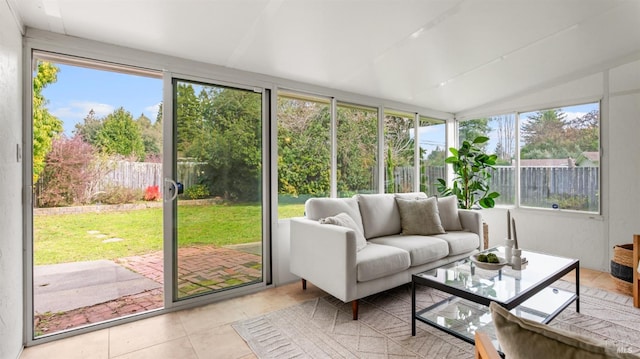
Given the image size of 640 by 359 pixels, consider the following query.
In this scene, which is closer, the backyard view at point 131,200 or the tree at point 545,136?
the backyard view at point 131,200

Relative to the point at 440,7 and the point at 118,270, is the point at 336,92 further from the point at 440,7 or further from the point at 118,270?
the point at 118,270

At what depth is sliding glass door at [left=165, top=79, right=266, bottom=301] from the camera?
2.80m

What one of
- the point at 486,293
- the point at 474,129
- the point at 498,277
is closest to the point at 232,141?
the point at 486,293

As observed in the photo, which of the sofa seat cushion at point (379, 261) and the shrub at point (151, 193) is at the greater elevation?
the shrub at point (151, 193)

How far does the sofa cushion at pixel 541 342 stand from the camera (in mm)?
569

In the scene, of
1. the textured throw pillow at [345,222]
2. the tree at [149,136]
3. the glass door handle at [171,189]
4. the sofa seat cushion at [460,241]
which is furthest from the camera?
the tree at [149,136]

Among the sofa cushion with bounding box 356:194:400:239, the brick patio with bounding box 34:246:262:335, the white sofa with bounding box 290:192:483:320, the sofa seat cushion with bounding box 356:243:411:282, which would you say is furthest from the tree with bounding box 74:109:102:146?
the sofa seat cushion with bounding box 356:243:411:282

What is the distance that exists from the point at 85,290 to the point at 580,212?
602cm

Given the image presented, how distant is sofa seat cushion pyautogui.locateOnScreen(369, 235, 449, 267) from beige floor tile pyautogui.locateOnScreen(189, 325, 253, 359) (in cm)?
157

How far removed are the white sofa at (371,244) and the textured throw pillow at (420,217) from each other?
1cm

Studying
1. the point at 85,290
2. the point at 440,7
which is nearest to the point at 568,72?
the point at 440,7

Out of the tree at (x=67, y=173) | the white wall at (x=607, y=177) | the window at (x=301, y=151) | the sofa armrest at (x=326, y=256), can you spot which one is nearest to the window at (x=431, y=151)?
the white wall at (x=607, y=177)

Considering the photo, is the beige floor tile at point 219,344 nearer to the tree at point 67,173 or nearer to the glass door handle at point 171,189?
the glass door handle at point 171,189

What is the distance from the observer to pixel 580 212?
3.93m
